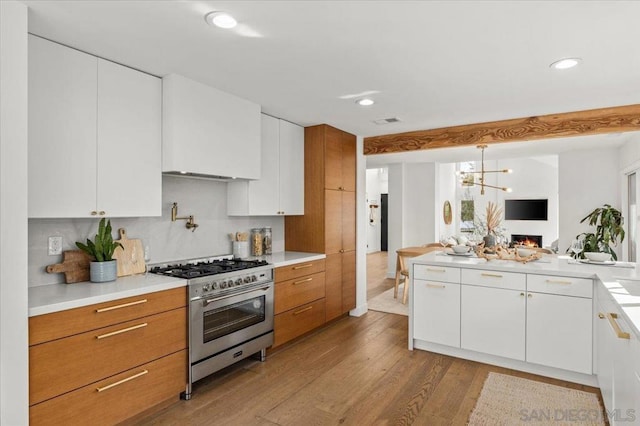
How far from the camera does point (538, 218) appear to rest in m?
9.73

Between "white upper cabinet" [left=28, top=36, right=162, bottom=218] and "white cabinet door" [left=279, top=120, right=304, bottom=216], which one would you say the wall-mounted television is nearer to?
"white cabinet door" [left=279, top=120, right=304, bottom=216]

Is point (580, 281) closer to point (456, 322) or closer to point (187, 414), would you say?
point (456, 322)

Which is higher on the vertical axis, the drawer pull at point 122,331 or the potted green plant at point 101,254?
the potted green plant at point 101,254

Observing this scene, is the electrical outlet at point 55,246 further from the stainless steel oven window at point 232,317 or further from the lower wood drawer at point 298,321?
the lower wood drawer at point 298,321

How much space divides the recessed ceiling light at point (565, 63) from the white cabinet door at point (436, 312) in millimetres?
1860

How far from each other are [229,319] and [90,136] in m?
1.61

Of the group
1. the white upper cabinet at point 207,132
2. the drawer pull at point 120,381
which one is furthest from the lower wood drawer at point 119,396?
the white upper cabinet at point 207,132

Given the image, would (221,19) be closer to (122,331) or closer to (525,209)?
(122,331)

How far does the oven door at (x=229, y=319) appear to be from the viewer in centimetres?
264

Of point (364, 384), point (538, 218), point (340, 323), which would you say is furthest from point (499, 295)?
point (538, 218)

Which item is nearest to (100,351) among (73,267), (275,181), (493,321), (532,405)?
(73,267)

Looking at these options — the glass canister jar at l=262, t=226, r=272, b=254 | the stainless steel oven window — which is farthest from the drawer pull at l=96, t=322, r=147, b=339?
the glass canister jar at l=262, t=226, r=272, b=254

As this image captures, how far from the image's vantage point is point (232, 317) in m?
2.95

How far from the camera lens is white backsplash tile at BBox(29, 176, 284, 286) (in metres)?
2.37
